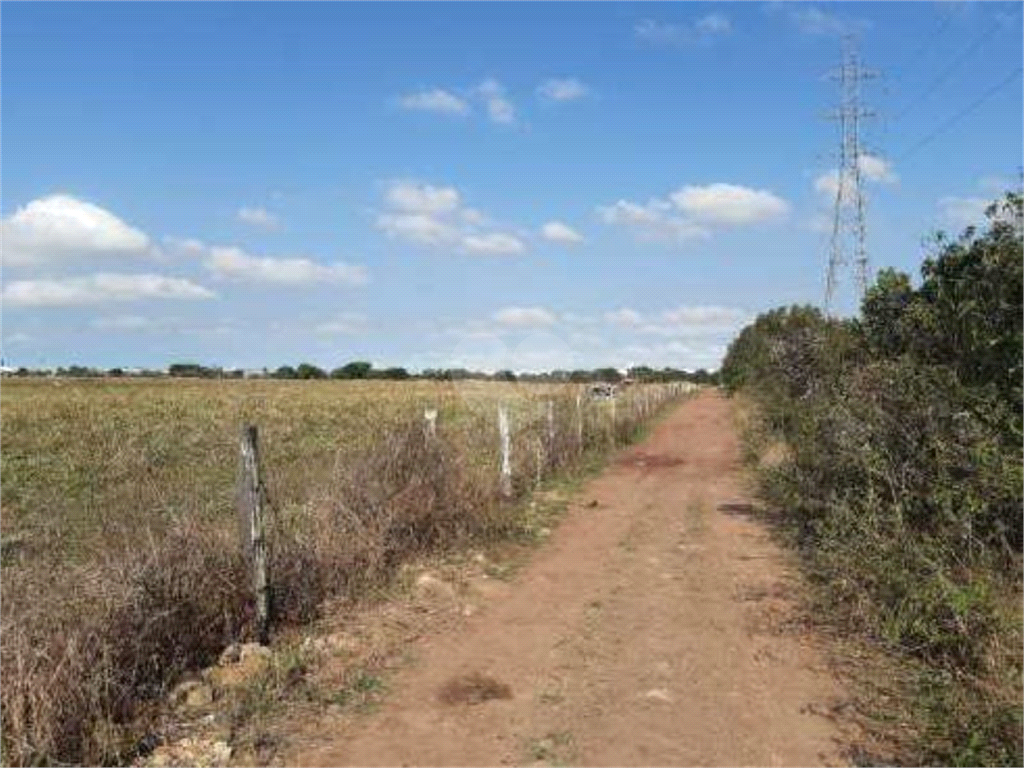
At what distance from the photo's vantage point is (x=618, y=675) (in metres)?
7.40

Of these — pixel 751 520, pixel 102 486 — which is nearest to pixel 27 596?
pixel 751 520

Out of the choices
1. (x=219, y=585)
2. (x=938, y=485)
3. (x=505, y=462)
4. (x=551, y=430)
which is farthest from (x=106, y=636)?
(x=551, y=430)

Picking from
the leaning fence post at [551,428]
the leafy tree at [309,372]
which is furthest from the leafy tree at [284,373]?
the leaning fence post at [551,428]

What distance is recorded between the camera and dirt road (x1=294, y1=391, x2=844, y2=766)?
608cm

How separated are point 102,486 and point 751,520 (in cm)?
1063

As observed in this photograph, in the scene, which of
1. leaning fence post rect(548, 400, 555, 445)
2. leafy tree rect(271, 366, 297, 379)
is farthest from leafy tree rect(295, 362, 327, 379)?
leaning fence post rect(548, 400, 555, 445)

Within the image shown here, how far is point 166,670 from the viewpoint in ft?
22.9

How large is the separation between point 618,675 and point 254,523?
2.80 metres

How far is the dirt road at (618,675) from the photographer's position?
239 inches

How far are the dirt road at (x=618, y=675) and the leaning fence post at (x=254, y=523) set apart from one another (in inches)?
46.8

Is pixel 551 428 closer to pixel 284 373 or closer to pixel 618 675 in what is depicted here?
pixel 618 675

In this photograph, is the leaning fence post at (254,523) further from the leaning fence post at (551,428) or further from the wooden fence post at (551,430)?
the leaning fence post at (551,428)

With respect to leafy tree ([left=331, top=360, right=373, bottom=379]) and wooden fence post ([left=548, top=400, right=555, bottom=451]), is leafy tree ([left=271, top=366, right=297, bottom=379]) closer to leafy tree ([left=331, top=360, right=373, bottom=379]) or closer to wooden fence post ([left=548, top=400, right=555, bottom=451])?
leafy tree ([left=331, top=360, right=373, bottom=379])

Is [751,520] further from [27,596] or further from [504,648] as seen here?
[27,596]
